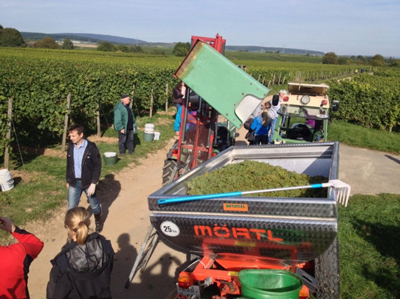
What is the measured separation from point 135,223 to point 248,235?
382 cm

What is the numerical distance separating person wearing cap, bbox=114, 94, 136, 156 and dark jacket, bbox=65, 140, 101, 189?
413cm

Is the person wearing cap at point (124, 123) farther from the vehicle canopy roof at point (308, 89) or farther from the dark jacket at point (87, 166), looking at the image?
the vehicle canopy roof at point (308, 89)

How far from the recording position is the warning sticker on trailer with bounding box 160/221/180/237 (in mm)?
3889

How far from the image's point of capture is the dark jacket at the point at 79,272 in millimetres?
3035

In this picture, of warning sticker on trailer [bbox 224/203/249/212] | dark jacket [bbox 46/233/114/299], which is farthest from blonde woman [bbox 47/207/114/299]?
warning sticker on trailer [bbox 224/203/249/212]

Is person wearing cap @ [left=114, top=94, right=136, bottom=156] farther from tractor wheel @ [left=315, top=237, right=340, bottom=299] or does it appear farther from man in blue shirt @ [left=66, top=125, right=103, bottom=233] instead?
tractor wheel @ [left=315, top=237, right=340, bottom=299]

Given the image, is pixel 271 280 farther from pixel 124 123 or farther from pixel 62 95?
pixel 62 95

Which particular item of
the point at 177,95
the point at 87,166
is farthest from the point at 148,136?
the point at 87,166

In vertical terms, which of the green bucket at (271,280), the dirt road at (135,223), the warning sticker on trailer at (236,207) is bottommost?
the dirt road at (135,223)

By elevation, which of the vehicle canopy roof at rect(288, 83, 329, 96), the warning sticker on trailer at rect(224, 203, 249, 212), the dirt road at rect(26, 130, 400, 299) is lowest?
the dirt road at rect(26, 130, 400, 299)

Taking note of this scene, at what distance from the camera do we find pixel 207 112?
7.58 metres

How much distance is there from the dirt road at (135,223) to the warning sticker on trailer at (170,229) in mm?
1304

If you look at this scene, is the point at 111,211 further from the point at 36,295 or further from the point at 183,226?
the point at 183,226

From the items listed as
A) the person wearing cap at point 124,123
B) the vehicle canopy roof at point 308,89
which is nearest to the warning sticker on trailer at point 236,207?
the vehicle canopy roof at point 308,89
